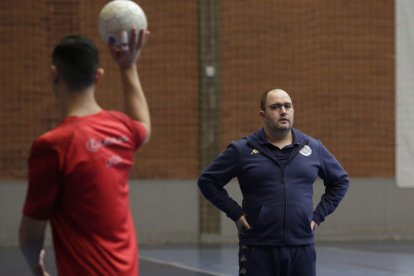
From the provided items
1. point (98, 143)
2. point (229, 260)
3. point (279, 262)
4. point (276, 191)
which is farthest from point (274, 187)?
point (229, 260)

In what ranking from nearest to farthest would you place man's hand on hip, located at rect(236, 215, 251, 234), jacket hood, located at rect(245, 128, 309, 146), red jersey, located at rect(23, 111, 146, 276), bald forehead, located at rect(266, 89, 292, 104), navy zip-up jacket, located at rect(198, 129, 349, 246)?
red jersey, located at rect(23, 111, 146, 276), navy zip-up jacket, located at rect(198, 129, 349, 246), man's hand on hip, located at rect(236, 215, 251, 234), jacket hood, located at rect(245, 128, 309, 146), bald forehead, located at rect(266, 89, 292, 104)

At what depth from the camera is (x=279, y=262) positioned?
24.6ft

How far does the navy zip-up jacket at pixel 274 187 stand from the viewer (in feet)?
24.9

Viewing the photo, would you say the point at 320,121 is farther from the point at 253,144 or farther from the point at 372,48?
the point at 253,144

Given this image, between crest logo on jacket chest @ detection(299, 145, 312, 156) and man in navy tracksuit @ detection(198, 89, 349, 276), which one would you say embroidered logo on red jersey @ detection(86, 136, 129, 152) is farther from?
crest logo on jacket chest @ detection(299, 145, 312, 156)

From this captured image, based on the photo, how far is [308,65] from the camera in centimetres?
2003

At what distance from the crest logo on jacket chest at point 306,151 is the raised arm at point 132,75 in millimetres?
3140

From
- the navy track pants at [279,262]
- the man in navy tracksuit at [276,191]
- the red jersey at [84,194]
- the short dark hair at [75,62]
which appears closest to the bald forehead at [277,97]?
the man in navy tracksuit at [276,191]

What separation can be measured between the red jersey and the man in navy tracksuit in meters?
3.10

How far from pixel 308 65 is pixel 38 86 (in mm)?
4941

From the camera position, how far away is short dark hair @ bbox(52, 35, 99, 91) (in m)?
4.42

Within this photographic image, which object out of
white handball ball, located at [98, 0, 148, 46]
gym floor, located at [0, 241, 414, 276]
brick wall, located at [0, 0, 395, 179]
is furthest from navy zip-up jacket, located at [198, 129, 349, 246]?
brick wall, located at [0, 0, 395, 179]

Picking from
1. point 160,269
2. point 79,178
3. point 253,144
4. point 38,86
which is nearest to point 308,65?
point 38,86

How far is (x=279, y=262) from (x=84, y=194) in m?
3.31
